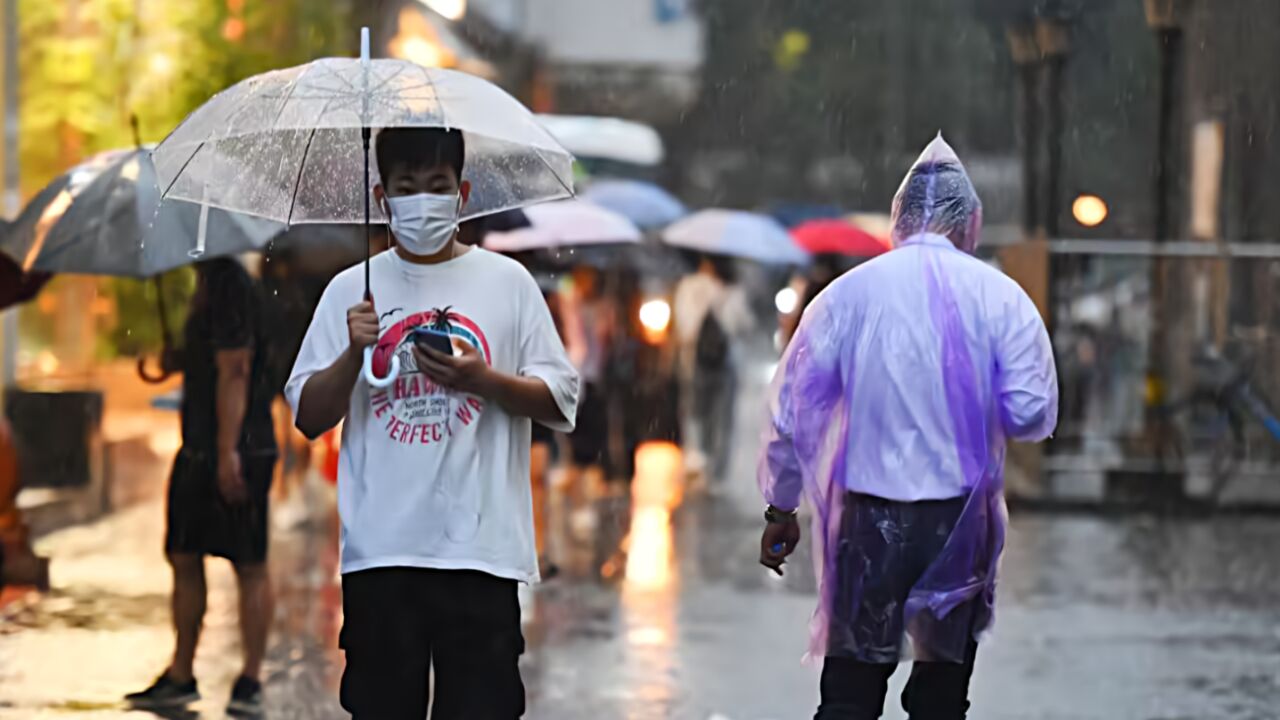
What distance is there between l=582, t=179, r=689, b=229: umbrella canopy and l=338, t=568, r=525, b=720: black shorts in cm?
1167

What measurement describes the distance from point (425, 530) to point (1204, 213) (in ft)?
47.6

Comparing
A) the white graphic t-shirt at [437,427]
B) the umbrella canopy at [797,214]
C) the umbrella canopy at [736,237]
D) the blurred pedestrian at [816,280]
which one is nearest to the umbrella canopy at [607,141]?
the umbrella canopy at [797,214]

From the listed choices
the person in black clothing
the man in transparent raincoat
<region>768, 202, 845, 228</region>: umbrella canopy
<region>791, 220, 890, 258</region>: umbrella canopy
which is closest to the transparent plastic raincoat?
the man in transparent raincoat

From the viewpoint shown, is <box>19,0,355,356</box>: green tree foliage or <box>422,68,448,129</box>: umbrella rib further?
<box>19,0,355,356</box>: green tree foliage

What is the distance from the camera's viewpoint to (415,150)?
15.7 ft

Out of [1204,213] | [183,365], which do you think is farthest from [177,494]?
[1204,213]

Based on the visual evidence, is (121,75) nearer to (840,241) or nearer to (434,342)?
(840,241)

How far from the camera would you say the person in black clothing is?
7367 millimetres

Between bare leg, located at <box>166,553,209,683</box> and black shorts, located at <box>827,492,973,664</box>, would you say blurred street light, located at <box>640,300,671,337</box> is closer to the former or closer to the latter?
bare leg, located at <box>166,553,209,683</box>

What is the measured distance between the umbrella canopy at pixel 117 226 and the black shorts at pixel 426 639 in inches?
109

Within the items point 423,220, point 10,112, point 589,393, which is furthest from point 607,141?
point 423,220

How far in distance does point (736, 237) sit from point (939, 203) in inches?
453

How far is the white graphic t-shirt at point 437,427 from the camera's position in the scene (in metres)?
4.62

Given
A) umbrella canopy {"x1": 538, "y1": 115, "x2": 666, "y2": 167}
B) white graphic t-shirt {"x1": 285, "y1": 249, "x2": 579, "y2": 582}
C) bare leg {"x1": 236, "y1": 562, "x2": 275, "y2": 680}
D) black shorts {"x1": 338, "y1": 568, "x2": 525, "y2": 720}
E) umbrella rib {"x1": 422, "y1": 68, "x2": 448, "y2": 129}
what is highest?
umbrella canopy {"x1": 538, "y1": 115, "x2": 666, "y2": 167}
